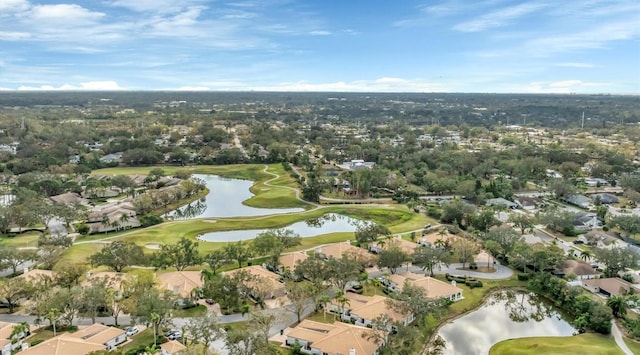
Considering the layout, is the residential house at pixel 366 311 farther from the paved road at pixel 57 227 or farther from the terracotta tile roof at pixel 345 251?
the paved road at pixel 57 227

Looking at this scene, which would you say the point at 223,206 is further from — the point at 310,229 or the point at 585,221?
the point at 585,221

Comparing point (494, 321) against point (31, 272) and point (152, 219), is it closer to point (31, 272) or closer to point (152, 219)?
point (31, 272)

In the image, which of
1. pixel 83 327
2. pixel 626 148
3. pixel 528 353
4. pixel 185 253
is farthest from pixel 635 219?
pixel 626 148

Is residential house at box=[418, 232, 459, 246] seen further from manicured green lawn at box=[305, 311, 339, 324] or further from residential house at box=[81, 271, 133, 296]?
residential house at box=[81, 271, 133, 296]

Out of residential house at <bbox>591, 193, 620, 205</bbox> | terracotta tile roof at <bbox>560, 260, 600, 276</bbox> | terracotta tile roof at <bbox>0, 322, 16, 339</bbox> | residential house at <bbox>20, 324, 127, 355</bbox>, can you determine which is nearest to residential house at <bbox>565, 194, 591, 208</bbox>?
residential house at <bbox>591, 193, 620, 205</bbox>

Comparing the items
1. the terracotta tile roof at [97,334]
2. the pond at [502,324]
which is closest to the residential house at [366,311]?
the pond at [502,324]

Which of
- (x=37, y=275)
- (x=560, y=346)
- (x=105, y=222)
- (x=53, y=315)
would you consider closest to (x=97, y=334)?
(x=53, y=315)

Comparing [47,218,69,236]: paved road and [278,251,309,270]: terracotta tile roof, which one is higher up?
[278,251,309,270]: terracotta tile roof
